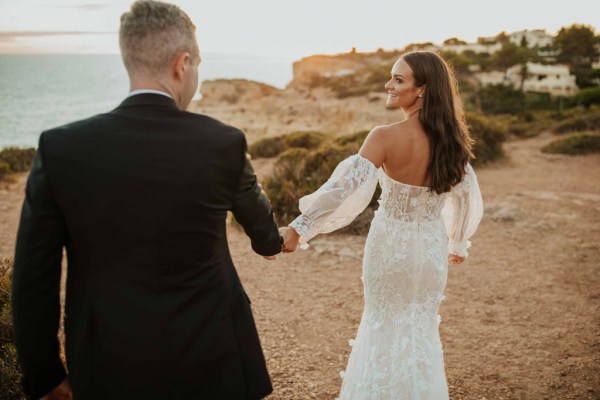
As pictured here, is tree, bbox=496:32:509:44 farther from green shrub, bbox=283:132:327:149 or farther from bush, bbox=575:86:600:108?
green shrub, bbox=283:132:327:149

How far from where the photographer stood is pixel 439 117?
8.70ft

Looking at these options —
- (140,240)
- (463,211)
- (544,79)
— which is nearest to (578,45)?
(544,79)

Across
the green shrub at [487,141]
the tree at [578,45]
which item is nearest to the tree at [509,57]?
the tree at [578,45]

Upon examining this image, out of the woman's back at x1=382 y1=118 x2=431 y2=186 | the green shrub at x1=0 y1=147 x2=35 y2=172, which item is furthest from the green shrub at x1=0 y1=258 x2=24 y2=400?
the green shrub at x1=0 y1=147 x2=35 y2=172

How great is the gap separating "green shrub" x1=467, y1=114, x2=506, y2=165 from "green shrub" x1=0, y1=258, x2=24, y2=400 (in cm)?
1172

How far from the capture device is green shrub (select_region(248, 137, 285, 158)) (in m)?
14.6

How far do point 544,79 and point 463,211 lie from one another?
148ft

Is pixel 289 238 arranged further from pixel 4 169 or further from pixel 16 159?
pixel 16 159

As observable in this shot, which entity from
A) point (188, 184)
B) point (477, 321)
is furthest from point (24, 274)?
point (477, 321)

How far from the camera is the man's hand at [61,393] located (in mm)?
1646

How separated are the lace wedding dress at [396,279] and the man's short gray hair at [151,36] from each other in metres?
1.49

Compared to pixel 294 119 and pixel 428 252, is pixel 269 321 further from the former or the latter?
Result: pixel 294 119

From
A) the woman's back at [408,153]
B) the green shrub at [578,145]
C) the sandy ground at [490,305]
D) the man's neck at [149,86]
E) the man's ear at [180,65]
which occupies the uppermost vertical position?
the man's ear at [180,65]

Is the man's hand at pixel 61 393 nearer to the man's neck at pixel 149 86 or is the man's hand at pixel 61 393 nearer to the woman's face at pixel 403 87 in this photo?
the man's neck at pixel 149 86
